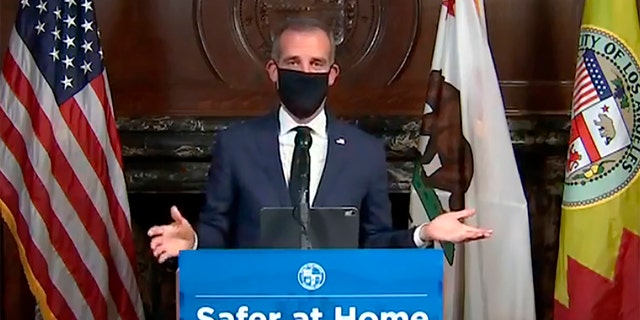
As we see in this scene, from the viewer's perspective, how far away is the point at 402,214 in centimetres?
345

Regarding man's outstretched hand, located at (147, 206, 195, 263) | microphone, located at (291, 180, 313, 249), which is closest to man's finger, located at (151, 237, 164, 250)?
man's outstretched hand, located at (147, 206, 195, 263)

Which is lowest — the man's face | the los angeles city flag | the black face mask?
the los angeles city flag

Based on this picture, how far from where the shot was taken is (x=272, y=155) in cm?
206

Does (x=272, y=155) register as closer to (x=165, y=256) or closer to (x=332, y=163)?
(x=332, y=163)

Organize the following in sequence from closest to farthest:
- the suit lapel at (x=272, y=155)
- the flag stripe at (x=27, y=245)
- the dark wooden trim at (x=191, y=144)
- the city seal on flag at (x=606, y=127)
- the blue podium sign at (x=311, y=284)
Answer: the blue podium sign at (x=311, y=284) → the suit lapel at (x=272, y=155) → the city seal on flag at (x=606, y=127) → the flag stripe at (x=27, y=245) → the dark wooden trim at (x=191, y=144)

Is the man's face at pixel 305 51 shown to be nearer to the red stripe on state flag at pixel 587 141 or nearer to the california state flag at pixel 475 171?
the california state flag at pixel 475 171

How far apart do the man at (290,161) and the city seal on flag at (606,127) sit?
81 centimetres

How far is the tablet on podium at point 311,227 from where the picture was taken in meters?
1.79

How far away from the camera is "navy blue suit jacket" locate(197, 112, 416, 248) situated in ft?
6.66

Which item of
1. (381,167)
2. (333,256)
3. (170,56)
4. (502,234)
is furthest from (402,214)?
(333,256)

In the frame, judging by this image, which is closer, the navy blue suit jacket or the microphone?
the microphone

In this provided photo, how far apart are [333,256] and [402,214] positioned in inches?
69.9

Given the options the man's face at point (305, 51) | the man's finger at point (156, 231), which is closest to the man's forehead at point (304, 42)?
the man's face at point (305, 51)

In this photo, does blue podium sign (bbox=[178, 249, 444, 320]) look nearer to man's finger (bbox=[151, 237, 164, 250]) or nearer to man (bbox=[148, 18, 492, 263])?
man's finger (bbox=[151, 237, 164, 250])
